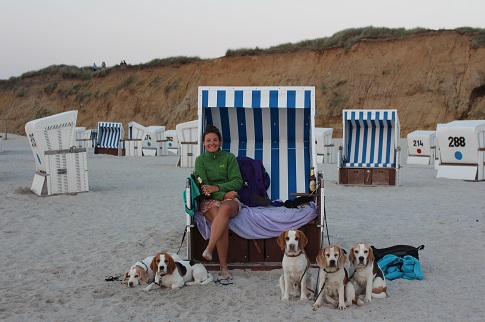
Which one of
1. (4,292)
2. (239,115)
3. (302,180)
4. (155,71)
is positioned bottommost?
(4,292)

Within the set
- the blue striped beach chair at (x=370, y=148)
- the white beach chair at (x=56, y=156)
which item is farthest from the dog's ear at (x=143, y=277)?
the blue striped beach chair at (x=370, y=148)

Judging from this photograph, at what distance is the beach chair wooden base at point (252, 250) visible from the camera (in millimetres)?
5836

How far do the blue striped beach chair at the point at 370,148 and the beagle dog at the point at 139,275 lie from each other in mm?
9539

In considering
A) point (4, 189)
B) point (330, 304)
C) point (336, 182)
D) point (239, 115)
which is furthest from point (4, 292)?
point (336, 182)

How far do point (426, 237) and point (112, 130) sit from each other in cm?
2384

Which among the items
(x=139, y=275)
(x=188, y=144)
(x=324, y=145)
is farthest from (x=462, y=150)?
(x=139, y=275)

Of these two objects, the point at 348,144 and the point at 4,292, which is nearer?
the point at 4,292

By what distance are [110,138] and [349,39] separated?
1808 centimetres

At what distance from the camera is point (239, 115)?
7.35 m

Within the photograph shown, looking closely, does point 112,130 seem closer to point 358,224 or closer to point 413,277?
point 358,224

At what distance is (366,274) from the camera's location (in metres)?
4.71

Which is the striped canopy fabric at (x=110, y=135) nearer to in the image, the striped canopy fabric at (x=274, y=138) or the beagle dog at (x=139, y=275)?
the striped canopy fabric at (x=274, y=138)

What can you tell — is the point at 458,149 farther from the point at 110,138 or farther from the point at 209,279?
the point at 110,138

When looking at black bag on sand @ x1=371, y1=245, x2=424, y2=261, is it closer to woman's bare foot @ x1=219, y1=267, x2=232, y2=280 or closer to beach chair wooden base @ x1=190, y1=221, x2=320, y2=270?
beach chair wooden base @ x1=190, y1=221, x2=320, y2=270
